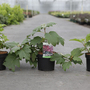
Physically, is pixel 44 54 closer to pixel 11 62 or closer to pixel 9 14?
pixel 11 62

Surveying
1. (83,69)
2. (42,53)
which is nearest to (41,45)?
(42,53)

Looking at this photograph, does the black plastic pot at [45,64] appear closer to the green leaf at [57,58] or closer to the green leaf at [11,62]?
the green leaf at [57,58]

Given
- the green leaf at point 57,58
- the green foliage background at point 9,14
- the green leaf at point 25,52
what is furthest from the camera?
the green foliage background at point 9,14

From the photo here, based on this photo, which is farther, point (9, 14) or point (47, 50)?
point (9, 14)

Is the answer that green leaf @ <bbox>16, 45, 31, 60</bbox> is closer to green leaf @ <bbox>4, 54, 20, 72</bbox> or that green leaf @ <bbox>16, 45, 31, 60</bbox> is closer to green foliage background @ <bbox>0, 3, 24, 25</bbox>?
green leaf @ <bbox>4, 54, 20, 72</bbox>

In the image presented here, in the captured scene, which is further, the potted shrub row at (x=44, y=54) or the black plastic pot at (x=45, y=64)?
the black plastic pot at (x=45, y=64)

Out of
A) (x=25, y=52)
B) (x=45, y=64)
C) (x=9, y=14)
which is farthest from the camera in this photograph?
(x=9, y=14)

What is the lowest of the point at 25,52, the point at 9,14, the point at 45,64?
the point at 45,64

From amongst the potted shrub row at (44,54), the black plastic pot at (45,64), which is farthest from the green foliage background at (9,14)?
the black plastic pot at (45,64)

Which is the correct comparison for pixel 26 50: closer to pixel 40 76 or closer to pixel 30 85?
pixel 40 76

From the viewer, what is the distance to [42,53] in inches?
156

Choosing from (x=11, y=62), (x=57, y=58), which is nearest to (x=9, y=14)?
(x=11, y=62)

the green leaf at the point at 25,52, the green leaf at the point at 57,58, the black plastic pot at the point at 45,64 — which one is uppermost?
the green leaf at the point at 25,52

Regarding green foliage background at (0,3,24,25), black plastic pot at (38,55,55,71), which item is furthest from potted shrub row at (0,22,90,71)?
green foliage background at (0,3,24,25)
